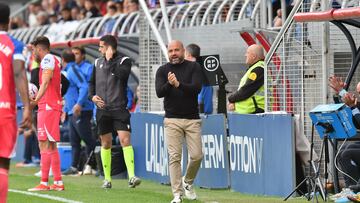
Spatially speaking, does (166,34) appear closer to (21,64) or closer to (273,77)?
(273,77)

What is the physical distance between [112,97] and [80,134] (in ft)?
13.6

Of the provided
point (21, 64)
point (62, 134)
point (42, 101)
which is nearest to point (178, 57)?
point (42, 101)

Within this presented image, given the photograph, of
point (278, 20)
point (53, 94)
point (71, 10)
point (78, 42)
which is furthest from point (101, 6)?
point (53, 94)

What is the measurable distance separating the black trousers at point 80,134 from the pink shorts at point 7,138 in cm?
1020

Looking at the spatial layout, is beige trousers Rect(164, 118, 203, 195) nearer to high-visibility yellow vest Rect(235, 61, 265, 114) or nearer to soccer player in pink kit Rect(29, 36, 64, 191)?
high-visibility yellow vest Rect(235, 61, 265, 114)

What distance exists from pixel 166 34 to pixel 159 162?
2.28m

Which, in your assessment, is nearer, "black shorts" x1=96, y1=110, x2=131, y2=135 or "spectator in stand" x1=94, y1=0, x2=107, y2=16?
"black shorts" x1=96, y1=110, x2=131, y2=135

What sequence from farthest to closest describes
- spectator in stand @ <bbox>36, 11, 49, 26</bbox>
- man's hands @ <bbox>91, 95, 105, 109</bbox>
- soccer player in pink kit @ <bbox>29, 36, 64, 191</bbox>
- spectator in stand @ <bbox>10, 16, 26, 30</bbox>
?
spectator in stand @ <bbox>10, 16, 26, 30</bbox> → spectator in stand @ <bbox>36, 11, 49, 26</bbox> → man's hands @ <bbox>91, 95, 105, 109</bbox> → soccer player in pink kit @ <bbox>29, 36, 64, 191</bbox>

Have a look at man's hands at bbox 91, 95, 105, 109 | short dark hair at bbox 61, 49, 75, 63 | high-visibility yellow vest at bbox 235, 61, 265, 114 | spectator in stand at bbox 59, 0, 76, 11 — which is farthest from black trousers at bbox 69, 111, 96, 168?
spectator in stand at bbox 59, 0, 76, 11

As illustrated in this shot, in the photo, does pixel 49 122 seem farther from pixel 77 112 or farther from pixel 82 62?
pixel 82 62

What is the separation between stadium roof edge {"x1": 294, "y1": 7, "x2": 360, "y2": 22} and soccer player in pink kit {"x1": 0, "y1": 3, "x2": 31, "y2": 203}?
458cm

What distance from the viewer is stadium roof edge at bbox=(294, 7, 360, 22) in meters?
13.3

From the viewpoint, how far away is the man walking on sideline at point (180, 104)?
1395 cm

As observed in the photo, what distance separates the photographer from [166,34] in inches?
748
